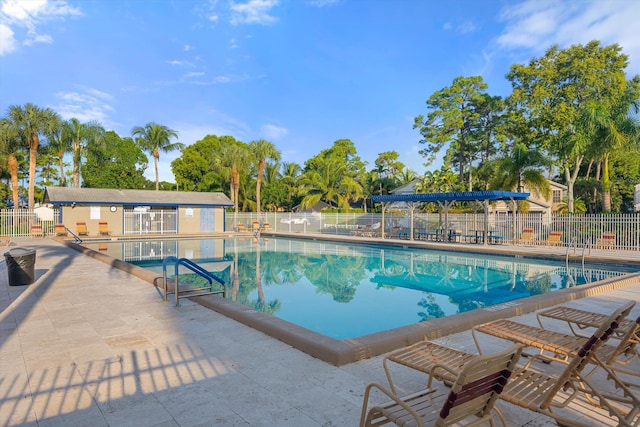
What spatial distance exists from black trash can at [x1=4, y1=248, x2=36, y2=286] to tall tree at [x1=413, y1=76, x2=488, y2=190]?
3705 cm

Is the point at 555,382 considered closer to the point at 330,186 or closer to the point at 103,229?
the point at 103,229

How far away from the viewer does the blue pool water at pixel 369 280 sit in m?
8.65

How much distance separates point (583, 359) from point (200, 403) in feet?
9.56

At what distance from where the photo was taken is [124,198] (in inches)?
1127

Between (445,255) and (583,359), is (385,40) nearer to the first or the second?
(445,255)

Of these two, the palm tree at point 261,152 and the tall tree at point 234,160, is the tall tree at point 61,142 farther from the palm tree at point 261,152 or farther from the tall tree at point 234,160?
the palm tree at point 261,152

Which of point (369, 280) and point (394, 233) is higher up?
point (394, 233)

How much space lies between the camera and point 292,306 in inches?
367

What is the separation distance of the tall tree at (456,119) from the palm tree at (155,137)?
1044 inches

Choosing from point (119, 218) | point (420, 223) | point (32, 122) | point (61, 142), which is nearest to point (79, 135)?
point (61, 142)

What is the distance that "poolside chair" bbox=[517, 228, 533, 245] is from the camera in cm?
2027

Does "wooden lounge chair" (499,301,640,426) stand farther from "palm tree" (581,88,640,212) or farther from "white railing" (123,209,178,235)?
"white railing" (123,209,178,235)

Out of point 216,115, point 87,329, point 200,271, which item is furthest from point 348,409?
point 216,115

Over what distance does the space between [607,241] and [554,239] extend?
2077mm
